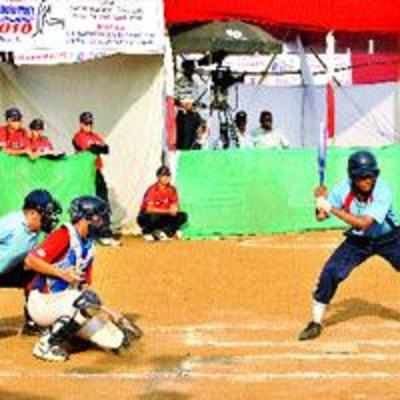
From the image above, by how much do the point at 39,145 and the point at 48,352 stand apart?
7729mm

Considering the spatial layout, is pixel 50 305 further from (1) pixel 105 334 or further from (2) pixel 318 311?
(2) pixel 318 311

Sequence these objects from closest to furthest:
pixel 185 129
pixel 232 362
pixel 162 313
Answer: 1. pixel 232 362
2. pixel 162 313
3. pixel 185 129

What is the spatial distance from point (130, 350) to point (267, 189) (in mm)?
8589

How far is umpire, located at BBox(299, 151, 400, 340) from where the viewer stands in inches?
388

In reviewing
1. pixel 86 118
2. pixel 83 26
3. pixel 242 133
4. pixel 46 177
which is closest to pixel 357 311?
pixel 46 177

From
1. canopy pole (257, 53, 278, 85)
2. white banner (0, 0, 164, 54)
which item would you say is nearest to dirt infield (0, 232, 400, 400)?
white banner (0, 0, 164, 54)

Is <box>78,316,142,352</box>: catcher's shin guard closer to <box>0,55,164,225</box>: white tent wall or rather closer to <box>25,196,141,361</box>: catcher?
<box>25,196,141,361</box>: catcher

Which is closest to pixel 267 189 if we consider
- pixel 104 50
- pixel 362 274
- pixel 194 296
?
pixel 104 50

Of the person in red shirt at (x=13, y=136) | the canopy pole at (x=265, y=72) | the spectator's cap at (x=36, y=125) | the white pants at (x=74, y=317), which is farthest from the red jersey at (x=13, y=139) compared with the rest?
the canopy pole at (x=265, y=72)

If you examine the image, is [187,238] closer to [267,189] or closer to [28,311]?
[267,189]

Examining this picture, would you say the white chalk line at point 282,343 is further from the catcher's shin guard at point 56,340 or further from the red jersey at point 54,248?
the red jersey at point 54,248

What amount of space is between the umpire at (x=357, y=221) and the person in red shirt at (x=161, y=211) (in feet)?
22.4

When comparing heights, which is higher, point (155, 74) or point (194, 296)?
point (155, 74)

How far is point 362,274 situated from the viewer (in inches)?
543
